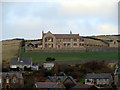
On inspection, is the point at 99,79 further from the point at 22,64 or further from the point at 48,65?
the point at 22,64

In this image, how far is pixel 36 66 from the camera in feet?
205

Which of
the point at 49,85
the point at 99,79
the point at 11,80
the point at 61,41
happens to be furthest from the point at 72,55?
the point at 49,85

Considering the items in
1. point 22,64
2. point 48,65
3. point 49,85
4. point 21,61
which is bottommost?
point 49,85

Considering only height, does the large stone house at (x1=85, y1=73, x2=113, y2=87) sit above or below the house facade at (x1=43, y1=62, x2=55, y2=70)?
below

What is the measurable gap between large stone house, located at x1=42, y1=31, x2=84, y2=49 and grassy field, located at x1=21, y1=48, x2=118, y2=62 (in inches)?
216

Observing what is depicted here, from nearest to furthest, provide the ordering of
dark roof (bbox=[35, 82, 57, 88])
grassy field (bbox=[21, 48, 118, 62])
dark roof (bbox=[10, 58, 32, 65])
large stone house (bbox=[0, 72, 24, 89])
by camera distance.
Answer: dark roof (bbox=[35, 82, 57, 88])
large stone house (bbox=[0, 72, 24, 89])
dark roof (bbox=[10, 58, 32, 65])
grassy field (bbox=[21, 48, 118, 62])

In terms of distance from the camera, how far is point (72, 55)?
7281 cm

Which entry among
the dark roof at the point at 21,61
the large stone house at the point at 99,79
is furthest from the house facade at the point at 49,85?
the dark roof at the point at 21,61

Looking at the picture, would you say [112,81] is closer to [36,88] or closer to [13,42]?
[36,88]

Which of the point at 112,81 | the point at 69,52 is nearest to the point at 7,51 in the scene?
the point at 69,52

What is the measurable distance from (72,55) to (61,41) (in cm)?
999

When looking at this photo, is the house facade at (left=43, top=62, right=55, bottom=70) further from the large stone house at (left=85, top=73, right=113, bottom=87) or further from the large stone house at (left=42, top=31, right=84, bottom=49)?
the large stone house at (left=42, top=31, right=84, bottom=49)

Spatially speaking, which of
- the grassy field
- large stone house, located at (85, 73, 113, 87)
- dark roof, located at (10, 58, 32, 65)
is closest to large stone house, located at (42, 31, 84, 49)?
the grassy field

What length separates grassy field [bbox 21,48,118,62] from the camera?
68856 millimetres
